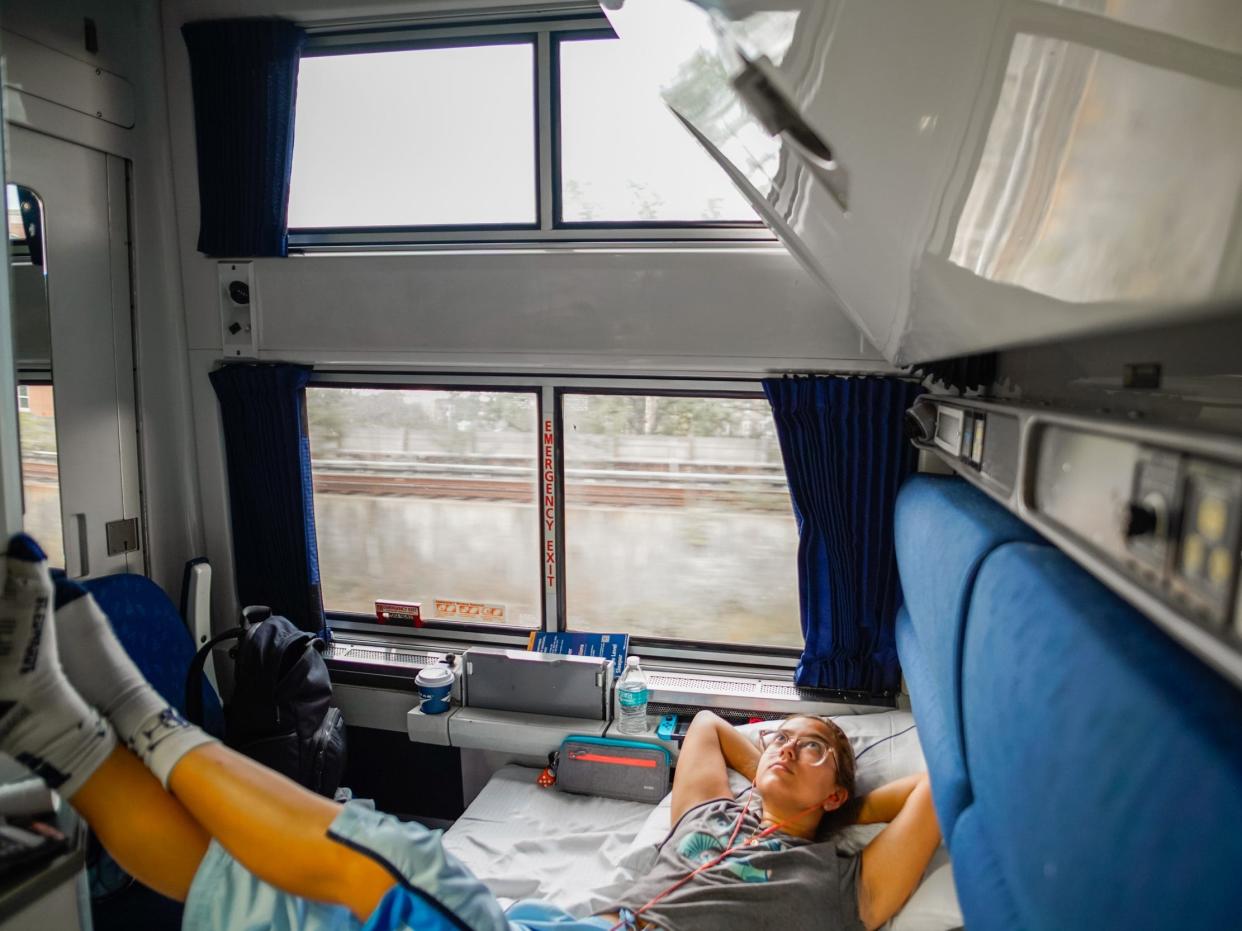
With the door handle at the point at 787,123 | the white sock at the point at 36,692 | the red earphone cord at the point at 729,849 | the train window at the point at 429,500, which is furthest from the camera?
the train window at the point at 429,500

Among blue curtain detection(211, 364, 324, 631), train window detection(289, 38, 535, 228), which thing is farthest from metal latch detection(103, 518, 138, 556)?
train window detection(289, 38, 535, 228)

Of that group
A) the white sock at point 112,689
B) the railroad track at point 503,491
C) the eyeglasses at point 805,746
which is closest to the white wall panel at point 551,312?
the railroad track at point 503,491

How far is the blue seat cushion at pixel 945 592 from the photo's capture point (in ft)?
4.87

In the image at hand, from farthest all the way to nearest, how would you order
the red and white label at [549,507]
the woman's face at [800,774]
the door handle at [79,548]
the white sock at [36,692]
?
the red and white label at [549,507] < the door handle at [79,548] < the woman's face at [800,774] < the white sock at [36,692]

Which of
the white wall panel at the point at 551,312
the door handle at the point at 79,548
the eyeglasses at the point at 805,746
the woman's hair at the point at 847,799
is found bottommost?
the woman's hair at the point at 847,799

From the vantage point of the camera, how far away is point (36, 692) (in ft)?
4.33

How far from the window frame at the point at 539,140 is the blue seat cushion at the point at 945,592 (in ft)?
4.87

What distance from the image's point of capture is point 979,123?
2.30 feet

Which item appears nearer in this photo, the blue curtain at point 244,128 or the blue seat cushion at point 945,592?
the blue seat cushion at point 945,592

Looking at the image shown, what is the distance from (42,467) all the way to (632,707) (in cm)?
256

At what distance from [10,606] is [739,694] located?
2.51 m

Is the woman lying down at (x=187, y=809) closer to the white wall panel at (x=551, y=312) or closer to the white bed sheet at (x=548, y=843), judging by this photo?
the white bed sheet at (x=548, y=843)

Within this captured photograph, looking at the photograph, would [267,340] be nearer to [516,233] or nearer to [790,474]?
[516,233]

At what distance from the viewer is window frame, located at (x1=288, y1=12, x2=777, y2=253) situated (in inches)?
122
